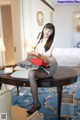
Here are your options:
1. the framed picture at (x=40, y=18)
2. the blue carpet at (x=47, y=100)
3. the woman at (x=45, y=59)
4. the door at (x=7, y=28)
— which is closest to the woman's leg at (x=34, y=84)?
the woman at (x=45, y=59)

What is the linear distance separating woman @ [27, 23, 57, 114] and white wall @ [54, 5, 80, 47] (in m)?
5.59

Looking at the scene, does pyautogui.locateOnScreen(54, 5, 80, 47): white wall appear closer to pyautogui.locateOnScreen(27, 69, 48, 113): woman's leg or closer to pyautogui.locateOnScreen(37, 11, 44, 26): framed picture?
pyautogui.locateOnScreen(37, 11, 44, 26): framed picture

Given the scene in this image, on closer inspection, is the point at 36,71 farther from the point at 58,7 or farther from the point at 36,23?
the point at 58,7

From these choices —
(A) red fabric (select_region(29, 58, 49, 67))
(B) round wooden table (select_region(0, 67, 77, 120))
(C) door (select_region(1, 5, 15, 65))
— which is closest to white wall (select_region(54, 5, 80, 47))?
(C) door (select_region(1, 5, 15, 65))

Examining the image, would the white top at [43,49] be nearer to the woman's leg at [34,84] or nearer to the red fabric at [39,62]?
the red fabric at [39,62]

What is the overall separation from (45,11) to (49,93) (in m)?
3.59

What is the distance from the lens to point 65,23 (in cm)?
772

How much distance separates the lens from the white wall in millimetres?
7582

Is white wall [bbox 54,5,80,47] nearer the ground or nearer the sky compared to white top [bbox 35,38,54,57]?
nearer the sky

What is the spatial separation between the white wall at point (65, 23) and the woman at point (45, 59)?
5586 millimetres

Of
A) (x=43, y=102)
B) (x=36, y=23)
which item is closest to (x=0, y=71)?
(x=43, y=102)

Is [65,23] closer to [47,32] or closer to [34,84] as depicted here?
[47,32]

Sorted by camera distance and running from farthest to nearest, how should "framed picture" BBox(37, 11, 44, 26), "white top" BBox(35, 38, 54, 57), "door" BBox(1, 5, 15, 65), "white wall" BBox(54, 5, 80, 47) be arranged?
"white wall" BBox(54, 5, 80, 47), "door" BBox(1, 5, 15, 65), "framed picture" BBox(37, 11, 44, 26), "white top" BBox(35, 38, 54, 57)

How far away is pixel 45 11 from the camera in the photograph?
6.00 meters
